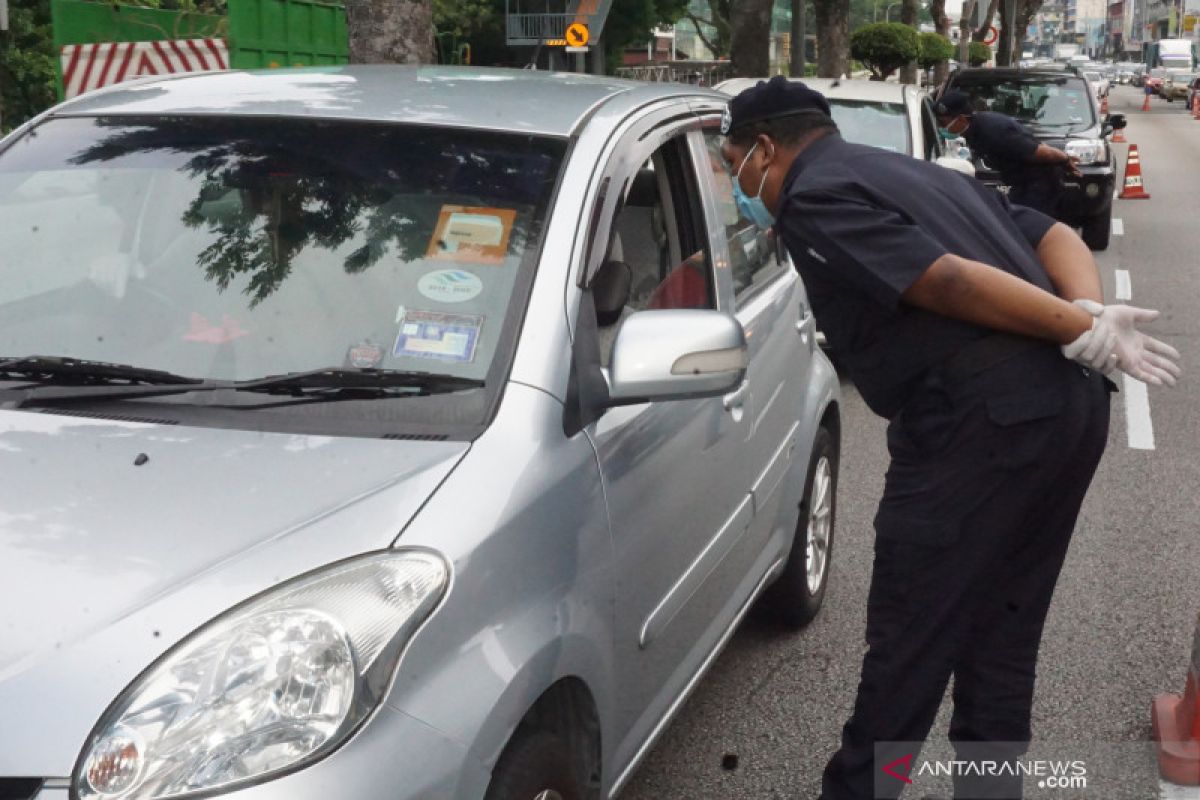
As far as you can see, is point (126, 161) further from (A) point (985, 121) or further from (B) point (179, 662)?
(A) point (985, 121)

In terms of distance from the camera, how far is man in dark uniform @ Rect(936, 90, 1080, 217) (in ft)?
26.1

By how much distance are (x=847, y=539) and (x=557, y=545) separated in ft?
11.9

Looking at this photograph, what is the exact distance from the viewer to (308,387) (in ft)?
9.27

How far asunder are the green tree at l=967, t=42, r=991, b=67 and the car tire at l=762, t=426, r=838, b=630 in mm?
50272

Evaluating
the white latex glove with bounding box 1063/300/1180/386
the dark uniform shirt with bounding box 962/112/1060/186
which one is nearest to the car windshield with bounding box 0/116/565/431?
the white latex glove with bounding box 1063/300/1180/386

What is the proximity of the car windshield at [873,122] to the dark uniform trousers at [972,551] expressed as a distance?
7.10 meters

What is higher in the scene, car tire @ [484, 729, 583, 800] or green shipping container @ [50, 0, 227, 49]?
green shipping container @ [50, 0, 227, 49]

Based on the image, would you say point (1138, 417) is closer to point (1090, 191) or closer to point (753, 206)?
→ point (753, 206)

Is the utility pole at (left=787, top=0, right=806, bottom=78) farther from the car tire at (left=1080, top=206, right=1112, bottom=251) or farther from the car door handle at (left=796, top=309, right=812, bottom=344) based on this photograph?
the car door handle at (left=796, top=309, right=812, bottom=344)

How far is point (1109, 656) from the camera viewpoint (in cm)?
479

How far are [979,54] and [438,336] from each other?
53.6m

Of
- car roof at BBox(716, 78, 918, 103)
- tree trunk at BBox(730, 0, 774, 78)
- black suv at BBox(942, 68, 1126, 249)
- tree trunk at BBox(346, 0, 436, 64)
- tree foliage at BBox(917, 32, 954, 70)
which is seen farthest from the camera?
tree foliage at BBox(917, 32, 954, 70)

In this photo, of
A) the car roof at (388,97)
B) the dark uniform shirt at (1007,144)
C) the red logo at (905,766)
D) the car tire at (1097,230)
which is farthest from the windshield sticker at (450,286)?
the car tire at (1097,230)

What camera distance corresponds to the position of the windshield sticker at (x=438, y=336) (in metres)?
2.88
